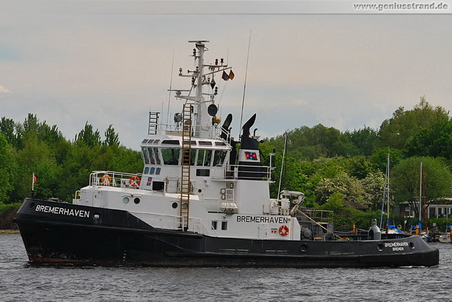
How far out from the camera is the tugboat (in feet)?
100

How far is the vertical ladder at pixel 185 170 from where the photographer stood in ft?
103

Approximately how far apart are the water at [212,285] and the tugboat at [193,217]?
54cm

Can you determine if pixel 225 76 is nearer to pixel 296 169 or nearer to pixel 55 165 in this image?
pixel 296 169

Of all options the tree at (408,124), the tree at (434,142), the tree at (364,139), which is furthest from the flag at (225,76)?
the tree at (364,139)

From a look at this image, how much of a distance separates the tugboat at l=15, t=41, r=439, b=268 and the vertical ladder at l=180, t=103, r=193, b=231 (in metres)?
0.04

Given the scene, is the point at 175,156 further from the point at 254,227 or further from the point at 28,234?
the point at 28,234

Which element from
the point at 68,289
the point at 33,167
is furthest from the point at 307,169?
the point at 68,289

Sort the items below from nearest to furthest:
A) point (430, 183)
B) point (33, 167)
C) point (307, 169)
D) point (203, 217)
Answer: point (203, 217) → point (430, 183) → point (33, 167) → point (307, 169)

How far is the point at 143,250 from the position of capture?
101ft

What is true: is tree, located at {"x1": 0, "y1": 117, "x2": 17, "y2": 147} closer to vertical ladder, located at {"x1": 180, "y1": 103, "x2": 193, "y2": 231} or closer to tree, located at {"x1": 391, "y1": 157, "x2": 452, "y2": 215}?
tree, located at {"x1": 391, "y1": 157, "x2": 452, "y2": 215}

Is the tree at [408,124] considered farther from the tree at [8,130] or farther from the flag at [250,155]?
the flag at [250,155]

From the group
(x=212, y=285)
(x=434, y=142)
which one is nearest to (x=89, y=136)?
(x=434, y=142)

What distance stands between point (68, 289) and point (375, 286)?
10.4 meters

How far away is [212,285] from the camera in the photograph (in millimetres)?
28016
